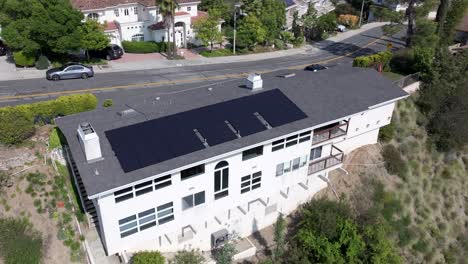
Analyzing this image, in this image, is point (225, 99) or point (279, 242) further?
point (225, 99)

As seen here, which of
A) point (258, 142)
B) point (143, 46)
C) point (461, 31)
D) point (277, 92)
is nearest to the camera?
point (258, 142)

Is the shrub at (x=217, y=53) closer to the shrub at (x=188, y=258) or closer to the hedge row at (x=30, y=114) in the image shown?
the hedge row at (x=30, y=114)

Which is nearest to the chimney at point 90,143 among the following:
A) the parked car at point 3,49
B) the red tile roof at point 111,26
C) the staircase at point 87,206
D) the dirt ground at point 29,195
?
the staircase at point 87,206

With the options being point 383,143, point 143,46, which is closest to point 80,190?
point 383,143

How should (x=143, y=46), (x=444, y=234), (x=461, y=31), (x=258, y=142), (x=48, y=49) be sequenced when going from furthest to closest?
1. (x=461, y=31)
2. (x=143, y=46)
3. (x=48, y=49)
4. (x=444, y=234)
5. (x=258, y=142)

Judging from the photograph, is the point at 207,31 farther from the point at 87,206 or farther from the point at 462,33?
the point at 462,33

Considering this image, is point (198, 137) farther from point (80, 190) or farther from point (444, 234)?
point (444, 234)

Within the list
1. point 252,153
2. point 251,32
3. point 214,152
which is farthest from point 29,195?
point 251,32
